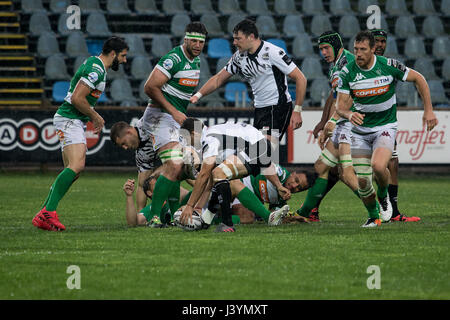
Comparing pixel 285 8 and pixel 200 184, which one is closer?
pixel 200 184

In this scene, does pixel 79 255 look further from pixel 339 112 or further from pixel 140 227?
pixel 339 112

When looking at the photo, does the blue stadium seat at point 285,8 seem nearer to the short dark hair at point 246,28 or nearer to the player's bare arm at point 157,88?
the short dark hair at point 246,28

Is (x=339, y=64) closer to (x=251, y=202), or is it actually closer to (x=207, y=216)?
(x=251, y=202)

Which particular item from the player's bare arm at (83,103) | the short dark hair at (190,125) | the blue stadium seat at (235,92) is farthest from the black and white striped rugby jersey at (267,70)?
the blue stadium seat at (235,92)

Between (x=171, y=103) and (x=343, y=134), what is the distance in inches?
71.4

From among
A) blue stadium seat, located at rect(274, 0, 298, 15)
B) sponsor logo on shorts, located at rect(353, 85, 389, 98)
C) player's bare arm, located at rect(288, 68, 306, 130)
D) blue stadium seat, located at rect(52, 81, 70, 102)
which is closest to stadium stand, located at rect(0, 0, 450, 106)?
blue stadium seat, located at rect(274, 0, 298, 15)

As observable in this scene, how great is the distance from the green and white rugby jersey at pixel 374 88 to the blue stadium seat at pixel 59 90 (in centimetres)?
1061

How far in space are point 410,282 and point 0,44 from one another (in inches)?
618

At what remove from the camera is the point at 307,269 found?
5266mm

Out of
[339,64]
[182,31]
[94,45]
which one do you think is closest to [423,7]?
[182,31]

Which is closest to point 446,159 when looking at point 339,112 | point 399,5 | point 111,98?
point 399,5

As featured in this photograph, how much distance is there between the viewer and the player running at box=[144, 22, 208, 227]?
26.0 ft

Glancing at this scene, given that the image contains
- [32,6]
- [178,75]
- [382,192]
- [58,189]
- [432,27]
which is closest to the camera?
[58,189]

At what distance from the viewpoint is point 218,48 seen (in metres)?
18.5
